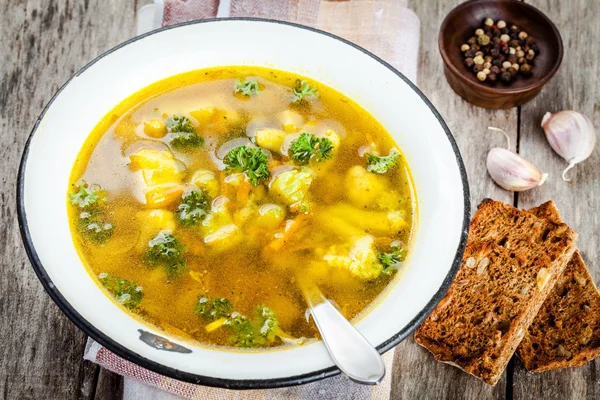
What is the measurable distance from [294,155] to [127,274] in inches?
33.8

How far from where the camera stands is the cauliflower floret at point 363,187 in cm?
298

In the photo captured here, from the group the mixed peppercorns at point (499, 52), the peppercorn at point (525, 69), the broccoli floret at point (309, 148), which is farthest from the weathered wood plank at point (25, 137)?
the peppercorn at point (525, 69)

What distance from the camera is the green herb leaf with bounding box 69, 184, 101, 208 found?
2916 mm

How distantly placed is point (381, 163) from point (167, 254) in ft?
3.20

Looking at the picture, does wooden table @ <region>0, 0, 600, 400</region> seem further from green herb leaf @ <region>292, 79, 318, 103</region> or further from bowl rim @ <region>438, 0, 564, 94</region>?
green herb leaf @ <region>292, 79, 318, 103</region>

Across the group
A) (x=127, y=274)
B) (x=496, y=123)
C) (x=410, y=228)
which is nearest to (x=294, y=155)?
(x=410, y=228)

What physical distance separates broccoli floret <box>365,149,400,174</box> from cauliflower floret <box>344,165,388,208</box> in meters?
0.03

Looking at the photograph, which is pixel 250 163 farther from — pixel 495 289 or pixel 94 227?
pixel 495 289

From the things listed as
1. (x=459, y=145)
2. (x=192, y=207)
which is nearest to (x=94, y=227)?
(x=192, y=207)

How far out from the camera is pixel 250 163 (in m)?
2.98

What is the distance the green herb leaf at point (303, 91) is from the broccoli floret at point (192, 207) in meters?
0.64

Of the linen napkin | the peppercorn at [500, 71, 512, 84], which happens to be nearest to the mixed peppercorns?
the peppercorn at [500, 71, 512, 84]

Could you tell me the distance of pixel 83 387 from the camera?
322cm

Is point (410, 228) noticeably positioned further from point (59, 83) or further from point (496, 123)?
point (59, 83)
